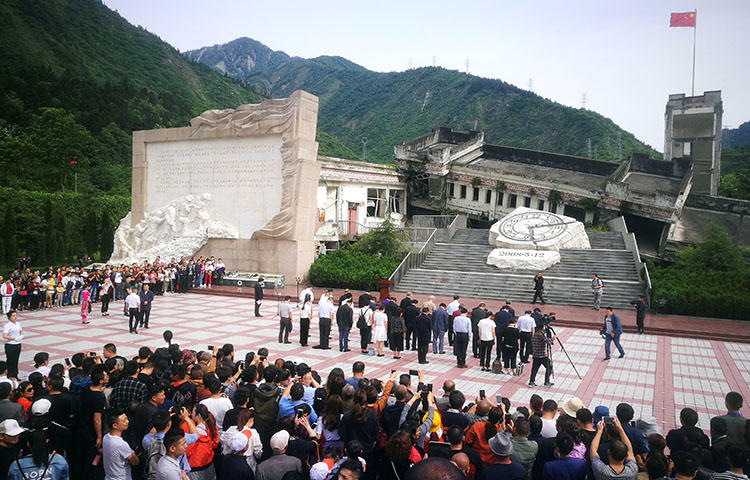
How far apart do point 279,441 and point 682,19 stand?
133 feet

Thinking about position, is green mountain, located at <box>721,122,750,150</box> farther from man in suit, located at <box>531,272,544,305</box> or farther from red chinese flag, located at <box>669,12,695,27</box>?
man in suit, located at <box>531,272,544,305</box>

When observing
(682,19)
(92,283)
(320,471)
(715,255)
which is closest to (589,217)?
(715,255)

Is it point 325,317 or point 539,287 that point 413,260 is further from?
point 325,317

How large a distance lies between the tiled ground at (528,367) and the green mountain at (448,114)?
141ft

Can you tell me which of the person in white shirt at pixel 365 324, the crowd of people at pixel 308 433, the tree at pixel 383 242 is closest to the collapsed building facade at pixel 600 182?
the tree at pixel 383 242

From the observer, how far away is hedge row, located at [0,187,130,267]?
1156 inches

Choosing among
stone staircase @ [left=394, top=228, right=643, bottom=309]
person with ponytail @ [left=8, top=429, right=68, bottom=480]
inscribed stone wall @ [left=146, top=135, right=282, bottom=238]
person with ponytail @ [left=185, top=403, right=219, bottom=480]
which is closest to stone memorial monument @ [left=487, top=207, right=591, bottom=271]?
stone staircase @ [left=394, top=228, right=643, bottom=309]

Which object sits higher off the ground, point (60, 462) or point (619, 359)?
point (60, 462)

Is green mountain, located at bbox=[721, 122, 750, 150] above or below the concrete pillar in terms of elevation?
above

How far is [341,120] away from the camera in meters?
83.0

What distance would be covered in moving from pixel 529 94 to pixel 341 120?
30.1 meters

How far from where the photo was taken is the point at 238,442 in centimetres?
431

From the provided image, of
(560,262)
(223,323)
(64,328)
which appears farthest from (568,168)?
(64,328)

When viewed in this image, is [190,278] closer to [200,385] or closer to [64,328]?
[64,328]
